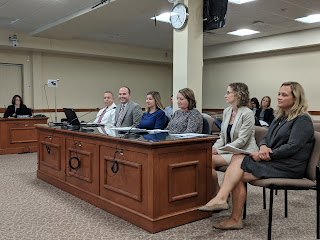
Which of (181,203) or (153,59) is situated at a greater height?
(153,59)

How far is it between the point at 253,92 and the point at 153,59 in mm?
3375

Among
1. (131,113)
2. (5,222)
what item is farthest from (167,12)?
(5,222)

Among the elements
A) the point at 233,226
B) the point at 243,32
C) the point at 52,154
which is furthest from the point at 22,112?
the point at 233,226

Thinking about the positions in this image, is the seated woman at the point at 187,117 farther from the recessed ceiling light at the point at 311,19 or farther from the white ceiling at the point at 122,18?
the recessed ceiling light at the point at 311,19

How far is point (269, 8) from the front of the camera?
624 centimetres

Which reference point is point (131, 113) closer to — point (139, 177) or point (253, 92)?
point (139, 177)

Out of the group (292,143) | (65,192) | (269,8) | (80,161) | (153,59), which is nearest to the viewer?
(292,143)

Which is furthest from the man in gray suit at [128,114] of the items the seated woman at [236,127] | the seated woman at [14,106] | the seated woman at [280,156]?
the seated woman at [14,106]

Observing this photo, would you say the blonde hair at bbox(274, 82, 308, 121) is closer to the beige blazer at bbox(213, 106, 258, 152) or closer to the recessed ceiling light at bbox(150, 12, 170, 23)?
the beige blazer at bbox(213, 106, 258, 152)

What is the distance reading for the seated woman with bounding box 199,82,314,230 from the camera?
2562mm

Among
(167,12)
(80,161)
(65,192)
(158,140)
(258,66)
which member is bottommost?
(65,192)

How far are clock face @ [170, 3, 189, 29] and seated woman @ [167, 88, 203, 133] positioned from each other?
1.51 metres

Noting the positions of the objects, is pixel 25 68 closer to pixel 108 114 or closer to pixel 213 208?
pixel 108 114

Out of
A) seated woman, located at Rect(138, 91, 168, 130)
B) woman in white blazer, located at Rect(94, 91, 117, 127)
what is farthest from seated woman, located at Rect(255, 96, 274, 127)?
seated woman, located at Rect(138, 91, 168, 130)
